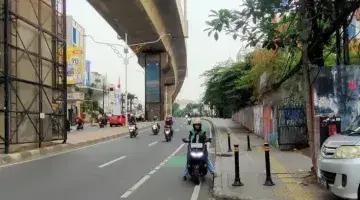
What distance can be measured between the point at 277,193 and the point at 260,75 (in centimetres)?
1692

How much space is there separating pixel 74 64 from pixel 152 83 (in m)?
19.0

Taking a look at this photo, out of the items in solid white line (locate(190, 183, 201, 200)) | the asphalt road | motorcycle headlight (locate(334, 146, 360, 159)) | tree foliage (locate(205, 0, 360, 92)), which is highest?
tree foliage (locate(205, 0, 360, 92))

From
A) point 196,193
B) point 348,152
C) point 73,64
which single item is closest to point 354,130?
point 348,152

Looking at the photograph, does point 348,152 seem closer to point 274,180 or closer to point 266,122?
point 274,180

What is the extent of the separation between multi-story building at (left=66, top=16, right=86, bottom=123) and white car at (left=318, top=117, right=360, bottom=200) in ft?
159

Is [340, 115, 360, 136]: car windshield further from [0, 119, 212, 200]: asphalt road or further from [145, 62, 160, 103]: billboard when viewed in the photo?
[145, 62, 160, 103]: billboard

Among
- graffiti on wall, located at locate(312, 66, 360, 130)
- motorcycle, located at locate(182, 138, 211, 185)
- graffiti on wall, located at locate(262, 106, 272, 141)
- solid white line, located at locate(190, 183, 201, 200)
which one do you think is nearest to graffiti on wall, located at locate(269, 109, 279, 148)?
graffiti on wall, located at locate(262, 106, 272, 141)

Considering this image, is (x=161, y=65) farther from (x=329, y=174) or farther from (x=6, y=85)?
(x=329, y=174)

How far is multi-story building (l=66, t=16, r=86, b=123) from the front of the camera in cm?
5509

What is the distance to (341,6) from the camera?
369 inches

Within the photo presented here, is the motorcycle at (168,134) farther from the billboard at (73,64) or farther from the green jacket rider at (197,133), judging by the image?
the billboard at (73,64)

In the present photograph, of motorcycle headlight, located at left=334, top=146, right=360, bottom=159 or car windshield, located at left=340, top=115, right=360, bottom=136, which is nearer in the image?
motorcycle headlight, located at left=334, top=146, right=360, bottom=159

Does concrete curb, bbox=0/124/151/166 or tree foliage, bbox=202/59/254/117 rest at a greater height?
tree foliage, bbox=202/59/254/117

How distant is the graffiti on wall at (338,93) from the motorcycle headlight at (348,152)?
6.36 m
